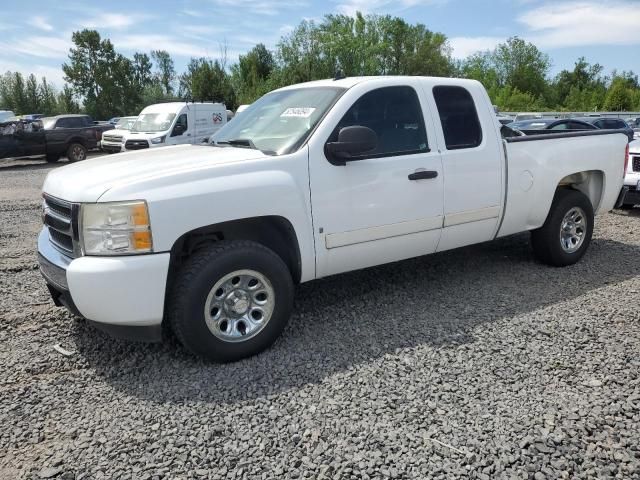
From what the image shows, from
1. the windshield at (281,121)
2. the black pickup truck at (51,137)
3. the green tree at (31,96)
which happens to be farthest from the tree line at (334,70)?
the windshield at (281,121)

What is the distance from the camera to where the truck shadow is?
11.3 feet

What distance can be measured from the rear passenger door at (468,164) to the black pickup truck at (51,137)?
1883cm

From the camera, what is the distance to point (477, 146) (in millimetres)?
4691

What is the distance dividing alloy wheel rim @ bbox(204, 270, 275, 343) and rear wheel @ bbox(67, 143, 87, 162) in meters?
19.7

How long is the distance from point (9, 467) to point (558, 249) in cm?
501

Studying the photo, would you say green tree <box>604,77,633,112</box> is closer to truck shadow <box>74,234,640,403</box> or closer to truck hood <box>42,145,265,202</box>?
truck shadow <box>74,234,640,403</box>

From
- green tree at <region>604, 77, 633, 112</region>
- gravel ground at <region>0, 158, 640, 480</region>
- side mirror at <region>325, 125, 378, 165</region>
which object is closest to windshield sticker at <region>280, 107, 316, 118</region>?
side mirror at <region>325, 125, 378, 165</region>

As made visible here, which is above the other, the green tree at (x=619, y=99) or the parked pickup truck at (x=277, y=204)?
the green tree at (x=619, y=99)

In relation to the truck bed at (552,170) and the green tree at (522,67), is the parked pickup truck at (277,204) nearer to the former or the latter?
the truck bed at (552,170)

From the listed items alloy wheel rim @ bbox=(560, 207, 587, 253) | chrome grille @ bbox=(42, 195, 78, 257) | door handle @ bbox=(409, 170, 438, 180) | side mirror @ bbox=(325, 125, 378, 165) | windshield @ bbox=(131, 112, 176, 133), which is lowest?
alloy wheel rim @ bbox=(560, 207, 587, 253)

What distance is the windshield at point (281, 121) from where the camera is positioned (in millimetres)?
3973

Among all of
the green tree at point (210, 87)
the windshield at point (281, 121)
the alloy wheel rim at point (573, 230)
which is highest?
the green tree at point (210, 87)

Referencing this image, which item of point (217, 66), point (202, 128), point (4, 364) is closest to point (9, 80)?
point (217, 66)

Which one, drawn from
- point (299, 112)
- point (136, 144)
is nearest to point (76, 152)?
point (136, 144)
